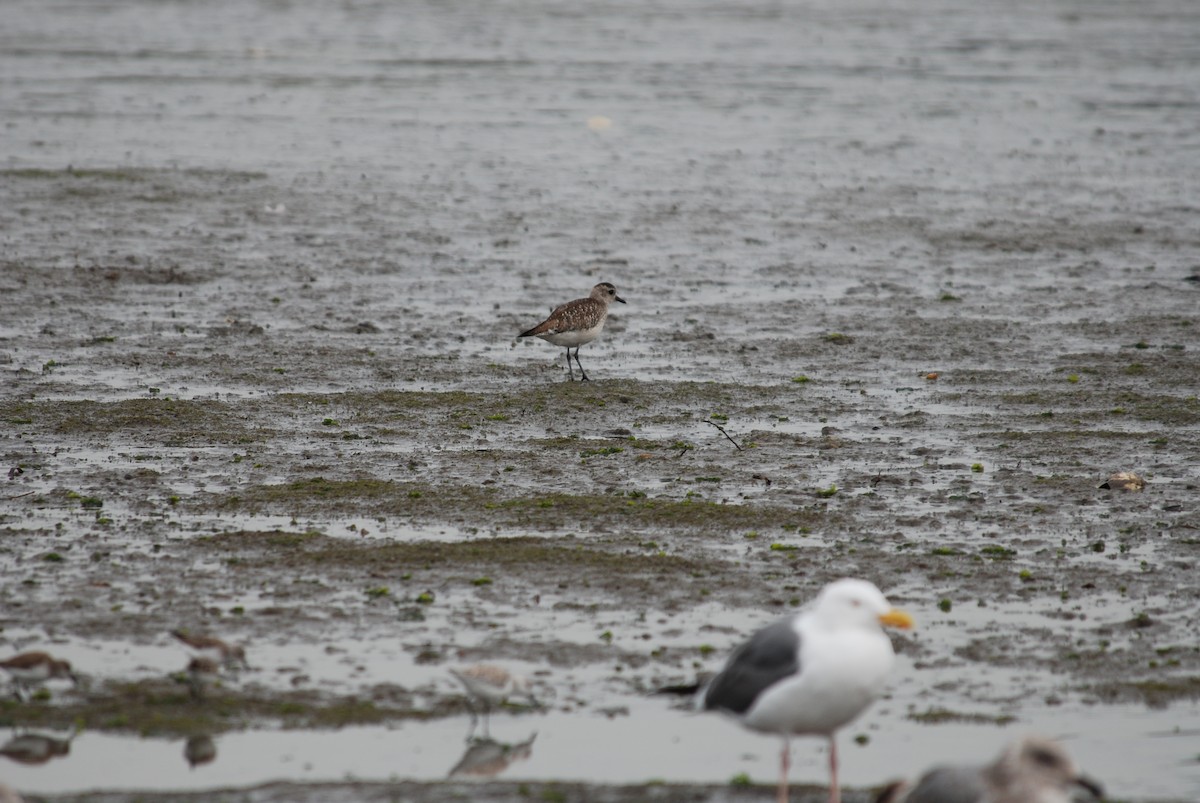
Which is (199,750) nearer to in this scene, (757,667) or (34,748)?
(34,748)

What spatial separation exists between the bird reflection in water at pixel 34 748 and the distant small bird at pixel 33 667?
0.29 meters

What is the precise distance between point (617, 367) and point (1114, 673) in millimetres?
7070

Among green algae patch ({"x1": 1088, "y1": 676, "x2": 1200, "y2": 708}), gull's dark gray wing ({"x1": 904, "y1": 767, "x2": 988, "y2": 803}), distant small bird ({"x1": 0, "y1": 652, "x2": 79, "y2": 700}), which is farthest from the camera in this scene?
green algae patch ({"x1": 1088, "y1": 676, "x2": 1200, "y2": 708})

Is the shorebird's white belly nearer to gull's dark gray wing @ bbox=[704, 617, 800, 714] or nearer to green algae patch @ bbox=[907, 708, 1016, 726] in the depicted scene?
green algae patch @ bbox=[907, 708, 1016, 726]

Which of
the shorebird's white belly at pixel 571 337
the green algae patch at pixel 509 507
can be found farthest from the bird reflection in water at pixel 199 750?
the shorebird's white belly at pixel 571 337

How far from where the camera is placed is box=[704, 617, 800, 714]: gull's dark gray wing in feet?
21.6

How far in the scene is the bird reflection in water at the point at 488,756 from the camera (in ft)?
23.5

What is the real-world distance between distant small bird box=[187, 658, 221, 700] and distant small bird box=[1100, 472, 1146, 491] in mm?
6252

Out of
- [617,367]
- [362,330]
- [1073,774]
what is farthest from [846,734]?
[362,330]

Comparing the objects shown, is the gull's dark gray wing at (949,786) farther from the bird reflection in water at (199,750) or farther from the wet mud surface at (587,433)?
the bird reflection in water at (199,750)

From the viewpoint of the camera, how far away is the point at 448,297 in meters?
16.6

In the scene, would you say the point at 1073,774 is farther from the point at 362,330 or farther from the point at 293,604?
the point at 362,330

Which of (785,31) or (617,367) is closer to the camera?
(617,367)

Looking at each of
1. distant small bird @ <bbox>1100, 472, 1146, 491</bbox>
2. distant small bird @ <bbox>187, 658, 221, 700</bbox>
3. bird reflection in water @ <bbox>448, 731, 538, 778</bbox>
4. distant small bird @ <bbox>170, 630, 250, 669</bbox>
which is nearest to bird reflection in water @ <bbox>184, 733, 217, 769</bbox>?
distant small bird @ <bbox>187, 658, 221, 700</bbox>
